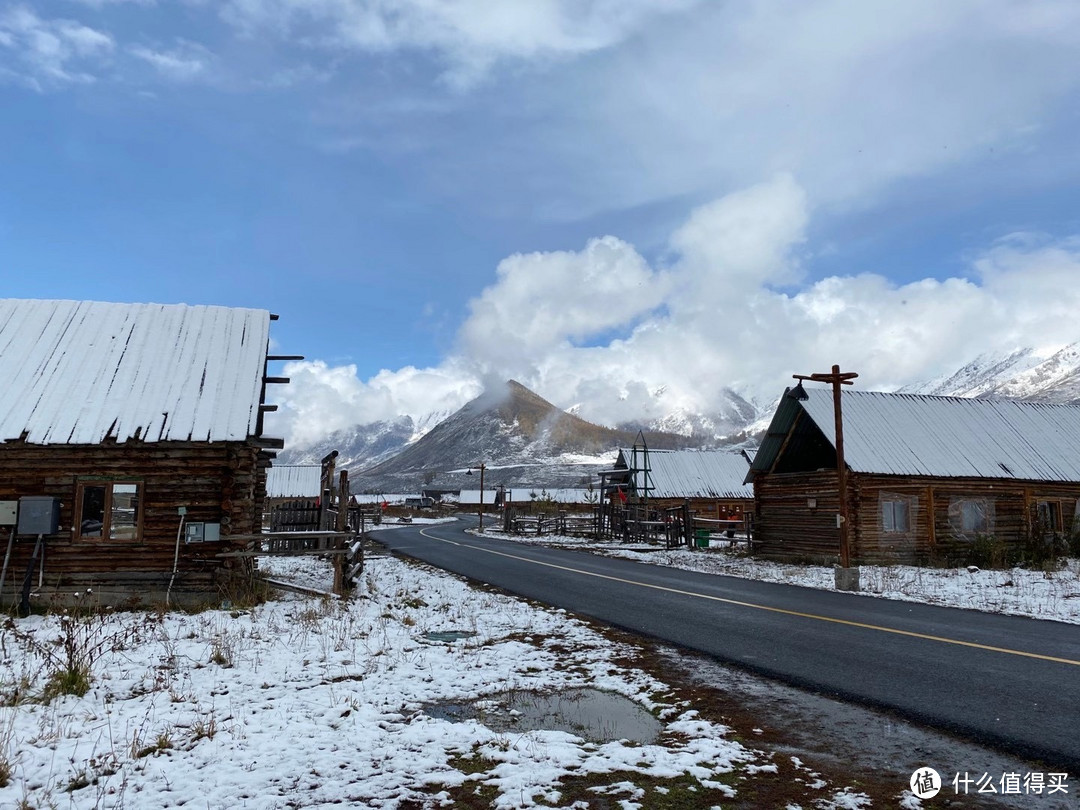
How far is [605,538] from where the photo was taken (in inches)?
1816

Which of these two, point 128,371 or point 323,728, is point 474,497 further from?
point 323,728

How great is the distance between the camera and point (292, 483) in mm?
67000

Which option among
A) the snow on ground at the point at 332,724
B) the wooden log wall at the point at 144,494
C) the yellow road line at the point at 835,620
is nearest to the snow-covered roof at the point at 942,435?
the yellow road line at the point at 835,620

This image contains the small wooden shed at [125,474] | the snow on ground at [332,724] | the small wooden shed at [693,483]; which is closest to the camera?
the snow on ground at [332,724]

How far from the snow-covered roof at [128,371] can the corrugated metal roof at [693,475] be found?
42535 millimetres

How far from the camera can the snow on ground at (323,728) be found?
554cm

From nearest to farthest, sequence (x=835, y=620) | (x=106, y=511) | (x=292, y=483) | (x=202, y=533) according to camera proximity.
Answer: (x=835, y=620)
(x=202, y=533)
(x=106, y=511)
(x=292, y=483)

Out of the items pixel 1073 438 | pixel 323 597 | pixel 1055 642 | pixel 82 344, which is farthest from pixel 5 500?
pixel 1073 438

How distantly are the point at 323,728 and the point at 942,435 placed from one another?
3076 centimetres

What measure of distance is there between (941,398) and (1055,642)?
1035 inches

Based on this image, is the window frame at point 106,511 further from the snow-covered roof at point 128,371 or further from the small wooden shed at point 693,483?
the small wooden shed at point 693,483

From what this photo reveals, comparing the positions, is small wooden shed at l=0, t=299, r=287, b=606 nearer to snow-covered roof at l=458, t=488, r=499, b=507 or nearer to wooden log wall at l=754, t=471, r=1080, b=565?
wooden log wall at l=754, t=471, r=1080, b=565

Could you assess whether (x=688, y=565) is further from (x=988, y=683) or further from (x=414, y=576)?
(x=988, y=683)

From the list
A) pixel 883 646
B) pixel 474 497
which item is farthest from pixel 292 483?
pixel 883 646
